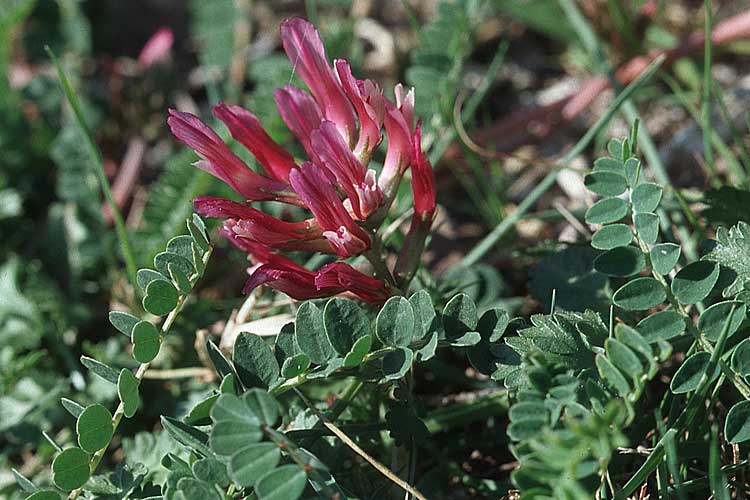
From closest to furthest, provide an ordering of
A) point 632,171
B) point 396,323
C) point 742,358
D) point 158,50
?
point 742,358, point 396,323, point 632,171, point 158,50

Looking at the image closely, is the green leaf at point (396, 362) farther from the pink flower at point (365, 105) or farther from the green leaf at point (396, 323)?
the pink flower at point (365, 105)

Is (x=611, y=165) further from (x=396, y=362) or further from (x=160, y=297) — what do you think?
(x=160, y=297)

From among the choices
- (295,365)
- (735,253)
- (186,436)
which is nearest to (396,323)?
(295,365)

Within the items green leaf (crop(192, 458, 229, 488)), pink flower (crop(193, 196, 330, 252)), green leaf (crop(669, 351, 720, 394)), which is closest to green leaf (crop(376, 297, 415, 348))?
pink flower (crop(193, 196, 330, 252))

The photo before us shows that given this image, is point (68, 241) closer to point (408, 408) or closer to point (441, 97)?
point (441, 97)

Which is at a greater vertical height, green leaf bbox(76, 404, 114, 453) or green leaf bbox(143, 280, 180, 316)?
green leaf bbox(143, 280, 180, 316)

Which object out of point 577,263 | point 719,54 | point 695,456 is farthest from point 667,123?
point 695,456

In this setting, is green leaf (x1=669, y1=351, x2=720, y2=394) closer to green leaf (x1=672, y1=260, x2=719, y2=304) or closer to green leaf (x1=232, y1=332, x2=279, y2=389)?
green leaf (x1=672, y1=260, x2=719, y2=304)
